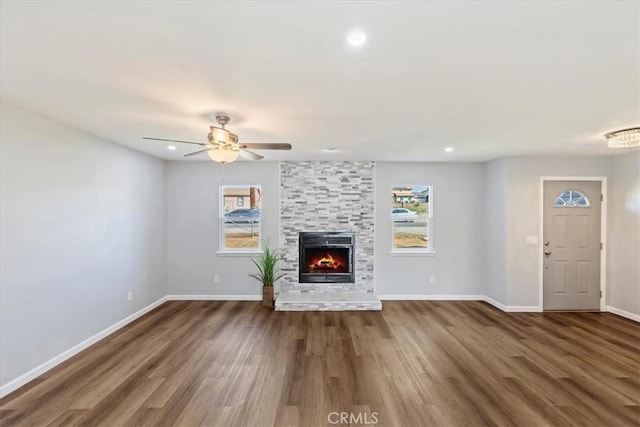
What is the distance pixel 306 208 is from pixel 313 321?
6.85 ft

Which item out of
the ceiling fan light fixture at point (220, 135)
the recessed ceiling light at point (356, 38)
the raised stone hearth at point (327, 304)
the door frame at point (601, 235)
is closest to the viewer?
the recessed ceiling light at point (356, 38)

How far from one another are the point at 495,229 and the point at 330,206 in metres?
2.98

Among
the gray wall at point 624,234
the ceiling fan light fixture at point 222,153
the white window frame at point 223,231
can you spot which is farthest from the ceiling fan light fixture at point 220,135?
the gray wall at point 624,234

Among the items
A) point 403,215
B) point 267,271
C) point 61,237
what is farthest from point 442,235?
point 61,237

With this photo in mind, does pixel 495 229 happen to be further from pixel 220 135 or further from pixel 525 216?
pixel 220 135

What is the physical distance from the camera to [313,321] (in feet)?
15.3

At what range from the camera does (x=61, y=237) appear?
333cm

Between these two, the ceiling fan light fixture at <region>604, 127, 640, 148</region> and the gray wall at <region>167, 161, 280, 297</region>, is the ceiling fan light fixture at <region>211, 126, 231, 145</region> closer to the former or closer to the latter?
the gray wall at <region>167, 161, 280, 297</region>

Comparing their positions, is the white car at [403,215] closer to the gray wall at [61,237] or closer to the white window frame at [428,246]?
the white window frame at [428,246]

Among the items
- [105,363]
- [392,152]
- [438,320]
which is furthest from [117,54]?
[438,320]

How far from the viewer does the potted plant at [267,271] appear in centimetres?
538

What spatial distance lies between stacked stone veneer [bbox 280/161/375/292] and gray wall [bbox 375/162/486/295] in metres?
0.21

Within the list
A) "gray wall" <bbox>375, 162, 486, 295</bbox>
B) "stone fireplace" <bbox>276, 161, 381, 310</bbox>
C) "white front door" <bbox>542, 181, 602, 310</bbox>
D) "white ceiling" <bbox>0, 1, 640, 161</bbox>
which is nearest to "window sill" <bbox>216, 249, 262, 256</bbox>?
"stone fireplace" <bbox>276, 161, 381, 310</bbox>

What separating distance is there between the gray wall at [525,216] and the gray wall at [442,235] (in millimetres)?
680
